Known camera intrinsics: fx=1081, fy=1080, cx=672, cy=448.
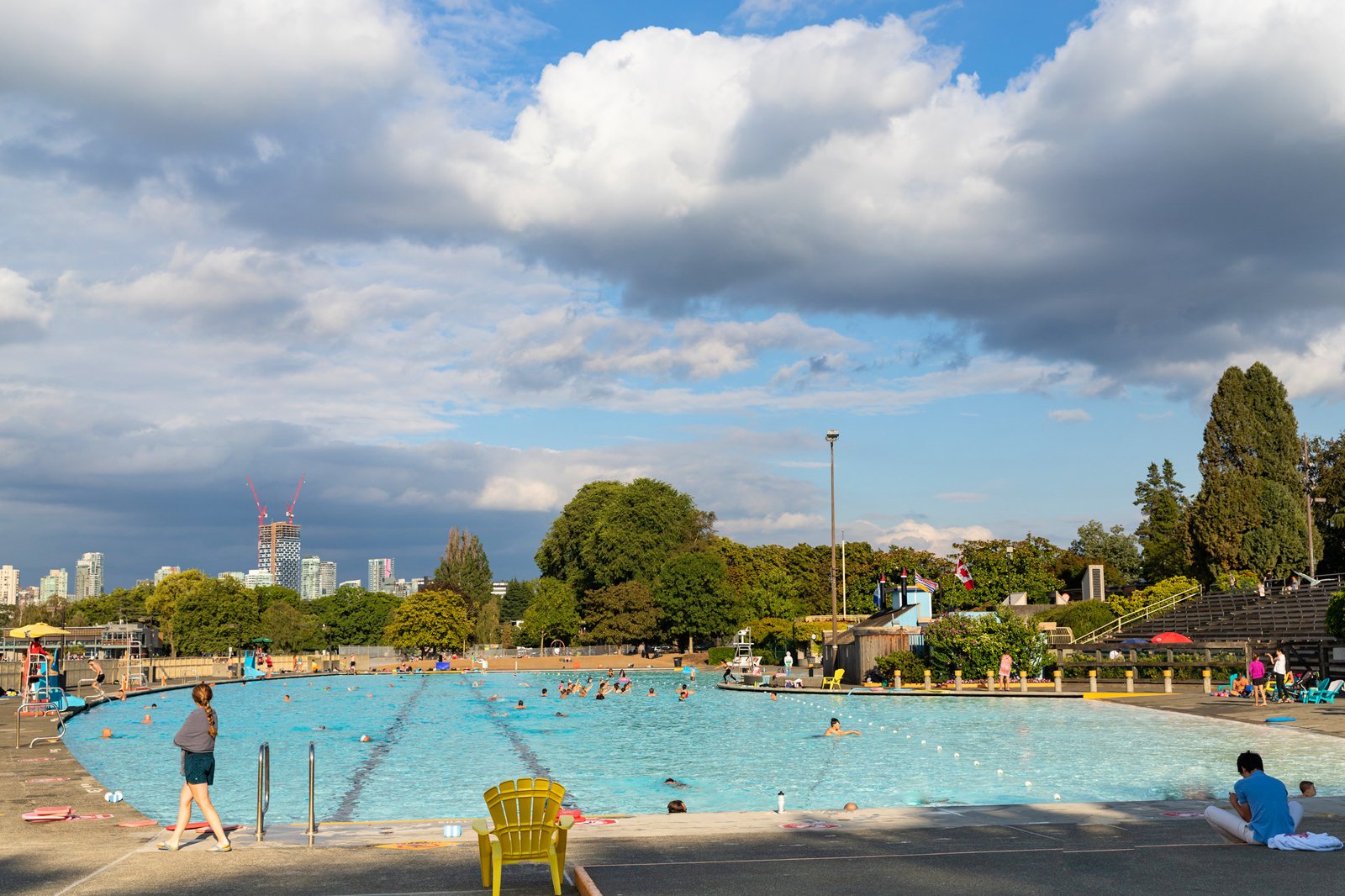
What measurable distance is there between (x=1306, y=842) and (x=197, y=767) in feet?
36.4

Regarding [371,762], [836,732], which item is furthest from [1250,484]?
[371,762]

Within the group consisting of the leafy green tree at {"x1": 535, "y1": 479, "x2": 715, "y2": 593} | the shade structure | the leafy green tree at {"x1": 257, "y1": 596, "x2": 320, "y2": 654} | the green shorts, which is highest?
the leafy green tree at {"x1": 535, "y1": 479, "x2": 715, "y2": 593}

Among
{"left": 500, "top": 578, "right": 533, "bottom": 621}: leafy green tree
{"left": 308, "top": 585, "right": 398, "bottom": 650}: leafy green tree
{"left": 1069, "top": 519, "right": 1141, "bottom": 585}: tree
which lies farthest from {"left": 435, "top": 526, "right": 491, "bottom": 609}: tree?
{"left": 1069, "top": 519, "right": 1141, "bottom": 585}: tree

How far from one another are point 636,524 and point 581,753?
68122 millimetres

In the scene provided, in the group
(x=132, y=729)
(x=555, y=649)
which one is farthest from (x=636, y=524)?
(x=132, y=729)

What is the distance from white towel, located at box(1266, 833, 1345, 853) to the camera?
10164 millimetres

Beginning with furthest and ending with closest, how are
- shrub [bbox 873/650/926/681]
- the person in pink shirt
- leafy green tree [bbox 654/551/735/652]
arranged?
1. leafy green tree [bbox 654/551/735/652]
2. shrub [bbox 873/650/926/681]
3. the person in pink shirt

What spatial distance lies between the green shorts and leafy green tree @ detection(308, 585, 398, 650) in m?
118

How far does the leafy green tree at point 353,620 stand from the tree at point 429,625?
21.5 m

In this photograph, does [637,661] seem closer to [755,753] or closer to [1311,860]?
[755,753]

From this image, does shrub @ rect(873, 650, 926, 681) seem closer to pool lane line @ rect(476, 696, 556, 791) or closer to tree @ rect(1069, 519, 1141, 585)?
pool lane line @ rect(476, 696, 556, 791)

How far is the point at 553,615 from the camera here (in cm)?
9912

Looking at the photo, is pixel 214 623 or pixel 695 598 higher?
pixel 695 598

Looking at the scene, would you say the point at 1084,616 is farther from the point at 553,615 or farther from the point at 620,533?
the point at 553,615
